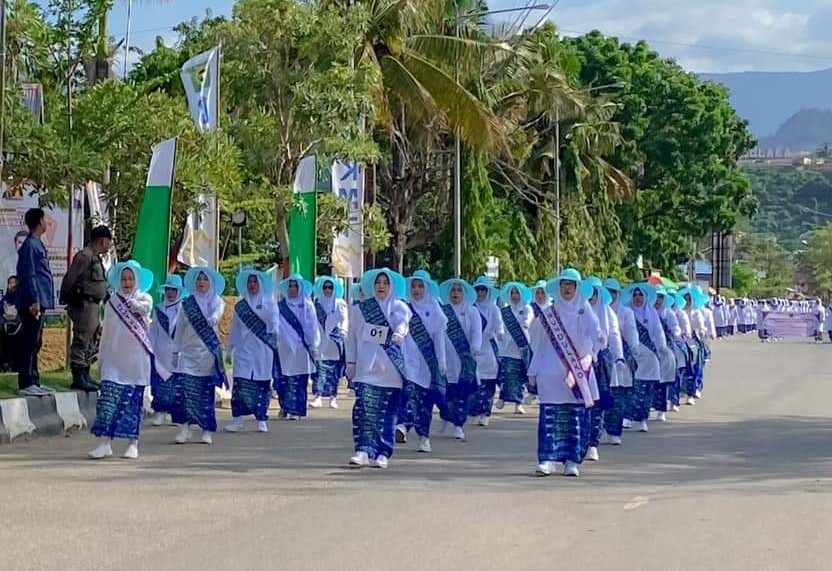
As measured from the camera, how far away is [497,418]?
19875 mm

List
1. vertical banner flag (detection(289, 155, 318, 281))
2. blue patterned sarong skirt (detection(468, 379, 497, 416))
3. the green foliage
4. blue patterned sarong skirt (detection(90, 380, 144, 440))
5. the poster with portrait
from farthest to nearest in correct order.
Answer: the green foliage → vertical banner flag (detection(289, 155, 318, 281)) → the poster with portrait → blue patterned sarong skirt (detection(468, 379, 497, 416)) → blue patterned sarong skirt (detection(90, 380, 144, 440))

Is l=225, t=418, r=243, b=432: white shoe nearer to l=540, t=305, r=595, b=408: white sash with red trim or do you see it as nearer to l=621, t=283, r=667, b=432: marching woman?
l=621, t=283, r=667, b=432: marching woman

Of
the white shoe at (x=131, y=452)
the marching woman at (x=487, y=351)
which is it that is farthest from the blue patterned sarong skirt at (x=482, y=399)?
the white shoe at (x=131, y=452)

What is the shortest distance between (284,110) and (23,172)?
30.4 ft

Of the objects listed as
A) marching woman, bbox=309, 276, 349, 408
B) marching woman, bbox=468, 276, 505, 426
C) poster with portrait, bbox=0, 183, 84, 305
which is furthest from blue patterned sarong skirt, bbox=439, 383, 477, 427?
poster with portrait, bbox=0, 183, 84, 305

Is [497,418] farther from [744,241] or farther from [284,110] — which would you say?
[744,241]

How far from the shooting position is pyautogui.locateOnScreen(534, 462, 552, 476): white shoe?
1289 cm

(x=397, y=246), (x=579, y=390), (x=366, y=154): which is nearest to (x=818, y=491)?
(x=579, y=390)

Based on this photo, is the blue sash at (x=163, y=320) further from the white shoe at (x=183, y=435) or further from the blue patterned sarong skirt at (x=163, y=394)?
the white shoe at (x=183, y=435)

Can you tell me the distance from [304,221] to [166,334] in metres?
8.22

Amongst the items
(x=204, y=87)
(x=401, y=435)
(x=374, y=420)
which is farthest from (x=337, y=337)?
(x=374, y=420)

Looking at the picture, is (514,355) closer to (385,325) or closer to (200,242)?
(200,242)

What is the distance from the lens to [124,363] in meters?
13.7

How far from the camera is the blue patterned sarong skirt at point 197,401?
15.2 metres
